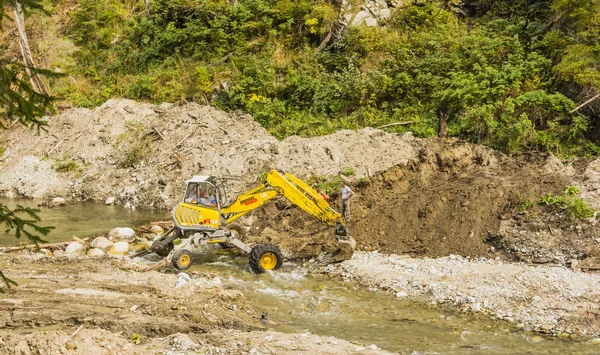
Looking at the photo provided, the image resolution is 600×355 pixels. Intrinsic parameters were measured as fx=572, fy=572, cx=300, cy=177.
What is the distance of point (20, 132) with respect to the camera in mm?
27625

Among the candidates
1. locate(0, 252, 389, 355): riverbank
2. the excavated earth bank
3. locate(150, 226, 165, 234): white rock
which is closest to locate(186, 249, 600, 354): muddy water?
the excavated earth bank

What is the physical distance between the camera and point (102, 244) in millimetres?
16125

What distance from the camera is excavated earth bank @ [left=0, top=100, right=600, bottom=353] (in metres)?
11.8

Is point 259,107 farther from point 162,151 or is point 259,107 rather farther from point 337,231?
point 337,231

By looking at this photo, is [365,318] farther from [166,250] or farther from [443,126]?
[443,126]

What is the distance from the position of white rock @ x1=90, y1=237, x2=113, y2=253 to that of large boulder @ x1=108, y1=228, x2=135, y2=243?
532 mm

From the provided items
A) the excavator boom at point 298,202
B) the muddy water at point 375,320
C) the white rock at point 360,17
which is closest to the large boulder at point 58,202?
the excavator boom at point 298,202

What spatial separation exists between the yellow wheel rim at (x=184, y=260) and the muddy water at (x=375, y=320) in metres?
0.91

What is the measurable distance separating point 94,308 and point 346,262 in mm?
6096

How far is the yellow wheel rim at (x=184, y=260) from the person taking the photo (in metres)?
13.9

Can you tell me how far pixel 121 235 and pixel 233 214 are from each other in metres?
4.44

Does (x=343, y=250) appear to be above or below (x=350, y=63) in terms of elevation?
below

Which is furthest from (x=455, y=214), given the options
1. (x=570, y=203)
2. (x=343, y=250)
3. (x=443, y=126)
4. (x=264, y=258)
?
(x=443, y=126)

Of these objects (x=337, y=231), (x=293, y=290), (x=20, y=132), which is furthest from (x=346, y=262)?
(x=20, y=132)
